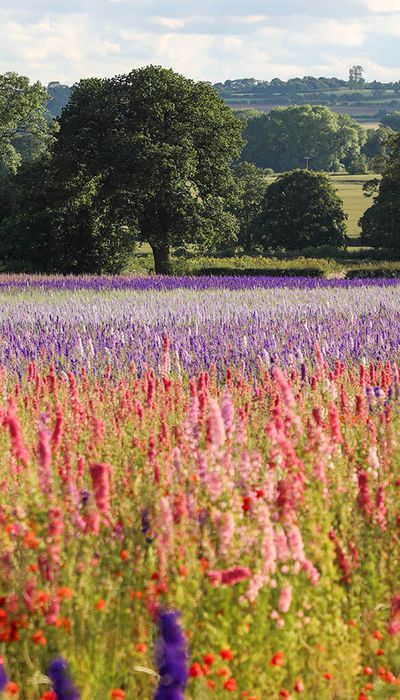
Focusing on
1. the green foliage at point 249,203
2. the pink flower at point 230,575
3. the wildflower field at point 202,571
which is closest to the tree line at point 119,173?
the green foliage at point 249,203

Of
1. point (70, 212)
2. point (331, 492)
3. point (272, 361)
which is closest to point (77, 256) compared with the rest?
point (70, 212)

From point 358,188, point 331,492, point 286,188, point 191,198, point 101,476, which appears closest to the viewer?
point 101,476

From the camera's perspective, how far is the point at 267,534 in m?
3.14

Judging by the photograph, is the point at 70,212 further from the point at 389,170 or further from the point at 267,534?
the point at 267,534

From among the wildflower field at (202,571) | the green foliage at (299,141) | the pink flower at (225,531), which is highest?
the green foliage at (299,141)

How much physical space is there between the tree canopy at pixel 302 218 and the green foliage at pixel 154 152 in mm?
18623

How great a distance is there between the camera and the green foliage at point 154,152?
34469 millimetres

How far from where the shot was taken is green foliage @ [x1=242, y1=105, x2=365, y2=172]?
423ft

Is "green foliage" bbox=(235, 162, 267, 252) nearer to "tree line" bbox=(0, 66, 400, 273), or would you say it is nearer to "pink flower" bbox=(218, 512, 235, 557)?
"tree line" bbox=(0, 66, 400, 273)

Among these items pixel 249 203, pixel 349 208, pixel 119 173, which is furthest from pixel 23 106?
pixel 349 208

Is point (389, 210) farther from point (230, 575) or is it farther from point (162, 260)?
point (230, 575)

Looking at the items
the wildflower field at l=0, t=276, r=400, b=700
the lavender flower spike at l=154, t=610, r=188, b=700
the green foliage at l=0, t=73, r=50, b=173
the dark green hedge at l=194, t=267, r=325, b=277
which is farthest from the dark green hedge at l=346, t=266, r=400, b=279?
the lavender flower spike at l=154, t=610, r=188, b=700

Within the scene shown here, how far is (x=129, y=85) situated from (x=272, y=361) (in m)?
29.8

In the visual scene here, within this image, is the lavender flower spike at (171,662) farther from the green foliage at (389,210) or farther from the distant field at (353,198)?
the distant field at (353,198)
